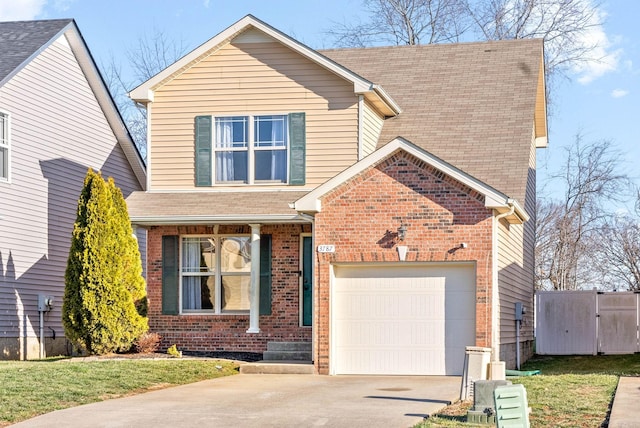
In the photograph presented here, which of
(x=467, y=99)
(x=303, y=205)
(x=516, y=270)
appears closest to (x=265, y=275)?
(x=303, y=205)

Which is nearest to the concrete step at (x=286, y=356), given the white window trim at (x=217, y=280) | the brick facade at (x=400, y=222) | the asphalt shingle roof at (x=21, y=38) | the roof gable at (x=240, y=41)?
the white window trim at (x=217, y=280)

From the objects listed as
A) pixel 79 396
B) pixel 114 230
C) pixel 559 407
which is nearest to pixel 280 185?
pixel 114 230

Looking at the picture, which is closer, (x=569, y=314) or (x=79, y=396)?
(x=79, y=396)

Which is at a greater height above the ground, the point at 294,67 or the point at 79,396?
the point at 294,67

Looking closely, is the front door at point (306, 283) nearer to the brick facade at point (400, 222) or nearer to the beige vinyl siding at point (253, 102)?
the beige vinyl siding at point (253, 102)

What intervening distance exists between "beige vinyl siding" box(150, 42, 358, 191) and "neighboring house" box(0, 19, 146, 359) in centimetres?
291

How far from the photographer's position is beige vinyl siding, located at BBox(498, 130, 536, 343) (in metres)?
20.2

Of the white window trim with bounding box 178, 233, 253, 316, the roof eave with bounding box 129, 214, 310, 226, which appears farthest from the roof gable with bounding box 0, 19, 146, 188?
the white window trim with bounding box 178, 233, 253, 316

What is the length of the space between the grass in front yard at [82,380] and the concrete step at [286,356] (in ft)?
5.42

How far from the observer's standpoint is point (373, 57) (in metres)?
26.2

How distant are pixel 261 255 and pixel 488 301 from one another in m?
5.19

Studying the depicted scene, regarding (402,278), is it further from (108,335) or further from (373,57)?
(373,57)

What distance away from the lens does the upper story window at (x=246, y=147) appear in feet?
71.1

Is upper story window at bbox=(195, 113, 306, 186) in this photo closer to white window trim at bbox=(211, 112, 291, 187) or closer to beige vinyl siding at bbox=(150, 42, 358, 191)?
white window trim at bbox=(211, 112, 291, 187)
